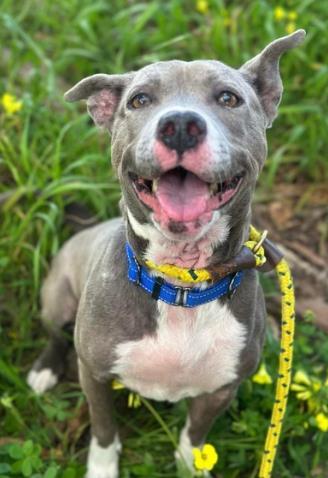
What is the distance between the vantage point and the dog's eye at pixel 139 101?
2441 mm

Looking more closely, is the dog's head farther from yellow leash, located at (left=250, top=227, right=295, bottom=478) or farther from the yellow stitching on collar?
yellow leash, located at (left=250, top=227, right=295, bottom=478)

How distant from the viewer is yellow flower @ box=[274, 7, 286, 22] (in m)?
4.69

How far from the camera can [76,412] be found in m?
3.42

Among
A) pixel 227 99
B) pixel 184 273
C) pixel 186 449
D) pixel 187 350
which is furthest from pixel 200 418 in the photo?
pixel 227 99

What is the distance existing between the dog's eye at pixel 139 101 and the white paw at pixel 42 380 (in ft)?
5.37

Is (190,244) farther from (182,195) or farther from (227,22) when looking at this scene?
(227,22)

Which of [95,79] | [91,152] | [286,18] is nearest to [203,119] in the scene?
[95,79]

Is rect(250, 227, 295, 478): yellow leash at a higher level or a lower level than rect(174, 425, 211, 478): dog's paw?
higher

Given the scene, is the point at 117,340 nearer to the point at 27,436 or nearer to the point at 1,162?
the point at 27,436

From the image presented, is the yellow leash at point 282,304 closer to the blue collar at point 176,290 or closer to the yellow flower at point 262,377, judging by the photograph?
the blue collar at point 176,290

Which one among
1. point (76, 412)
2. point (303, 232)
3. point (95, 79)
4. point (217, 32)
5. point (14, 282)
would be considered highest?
point (95, 79)

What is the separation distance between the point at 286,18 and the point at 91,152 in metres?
1.73

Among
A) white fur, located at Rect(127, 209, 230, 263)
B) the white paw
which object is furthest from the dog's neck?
the white paw

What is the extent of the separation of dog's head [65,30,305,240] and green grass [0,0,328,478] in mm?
1214
